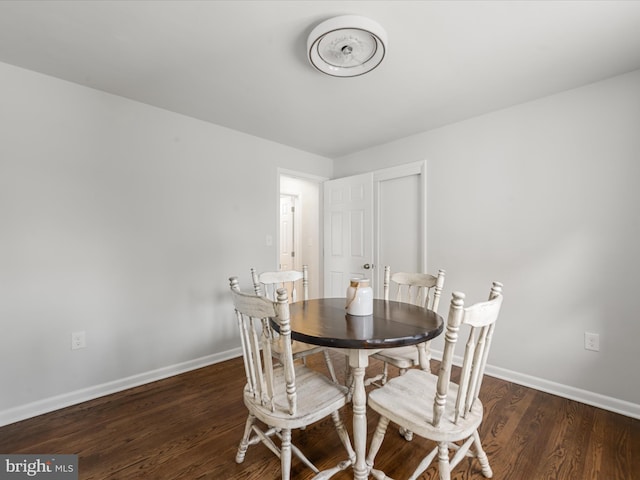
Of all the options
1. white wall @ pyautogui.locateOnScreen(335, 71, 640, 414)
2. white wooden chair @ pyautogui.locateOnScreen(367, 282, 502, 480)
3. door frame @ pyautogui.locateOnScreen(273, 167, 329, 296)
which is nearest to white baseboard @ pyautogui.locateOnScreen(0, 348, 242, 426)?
door frame @ pyautogui.locateOnScreen(273, 167, 329, 296)

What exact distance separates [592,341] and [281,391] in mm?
2291

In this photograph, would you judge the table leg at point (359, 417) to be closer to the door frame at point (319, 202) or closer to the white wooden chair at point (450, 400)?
the white wooden chair at point (450, 400)

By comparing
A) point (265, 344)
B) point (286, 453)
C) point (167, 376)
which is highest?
point (265, 344)

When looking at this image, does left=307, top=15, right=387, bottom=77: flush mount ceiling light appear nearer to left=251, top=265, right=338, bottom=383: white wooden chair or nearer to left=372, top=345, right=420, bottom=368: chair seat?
left=251, top=265, right=338, bottom=383: white wooden chair

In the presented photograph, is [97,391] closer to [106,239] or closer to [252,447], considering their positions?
[106,239]

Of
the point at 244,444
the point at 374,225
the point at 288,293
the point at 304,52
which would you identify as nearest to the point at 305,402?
the point at 244,444

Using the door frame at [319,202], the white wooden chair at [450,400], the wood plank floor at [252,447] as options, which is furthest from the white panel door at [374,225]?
the white wooden chair at [450,400]

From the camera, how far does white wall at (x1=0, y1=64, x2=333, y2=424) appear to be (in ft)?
6.65

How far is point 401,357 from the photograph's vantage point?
1841mm

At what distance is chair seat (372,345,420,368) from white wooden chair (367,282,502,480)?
335 mm

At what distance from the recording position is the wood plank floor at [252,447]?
5.07ft

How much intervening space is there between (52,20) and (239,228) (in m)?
1.97

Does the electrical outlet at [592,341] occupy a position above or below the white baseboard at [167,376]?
above

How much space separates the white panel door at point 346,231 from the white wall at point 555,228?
2.84 ft
